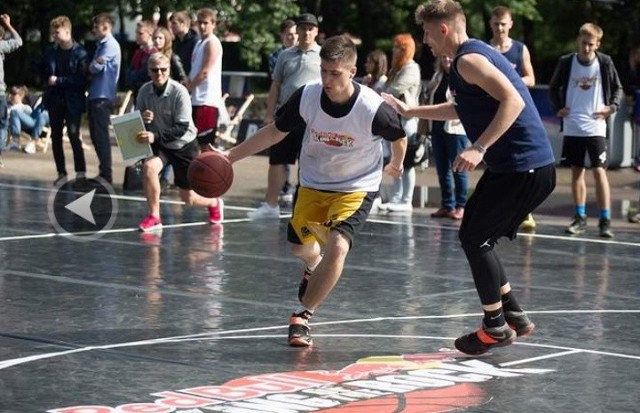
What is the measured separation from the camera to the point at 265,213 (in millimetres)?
15109

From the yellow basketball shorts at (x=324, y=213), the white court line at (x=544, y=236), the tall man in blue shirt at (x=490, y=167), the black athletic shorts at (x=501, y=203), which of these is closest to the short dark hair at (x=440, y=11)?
the tall man in blue shirt at (x=490, y=167)

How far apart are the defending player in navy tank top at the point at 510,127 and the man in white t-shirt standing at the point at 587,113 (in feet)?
20.2

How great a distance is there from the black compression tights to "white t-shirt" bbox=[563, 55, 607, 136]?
6411 millimetres

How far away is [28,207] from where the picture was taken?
1580 cm

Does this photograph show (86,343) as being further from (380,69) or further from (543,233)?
(380,69)

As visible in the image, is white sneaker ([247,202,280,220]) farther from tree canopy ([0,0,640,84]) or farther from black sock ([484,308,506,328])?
tree canopy ([0,0,640,84])

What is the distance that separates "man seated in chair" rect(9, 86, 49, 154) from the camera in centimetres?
2297

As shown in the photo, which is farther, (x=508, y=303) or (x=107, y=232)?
(x=107, y=232)

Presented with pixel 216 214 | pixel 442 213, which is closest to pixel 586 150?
pixel 442 213

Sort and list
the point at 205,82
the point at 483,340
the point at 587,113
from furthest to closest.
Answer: the point at 205,82 → the point at 587,113 → the point at 483,340

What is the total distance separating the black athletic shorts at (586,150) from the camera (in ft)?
47.0

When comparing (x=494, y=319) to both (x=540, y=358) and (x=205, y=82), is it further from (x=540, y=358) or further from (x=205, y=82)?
(x=205, y=82)
